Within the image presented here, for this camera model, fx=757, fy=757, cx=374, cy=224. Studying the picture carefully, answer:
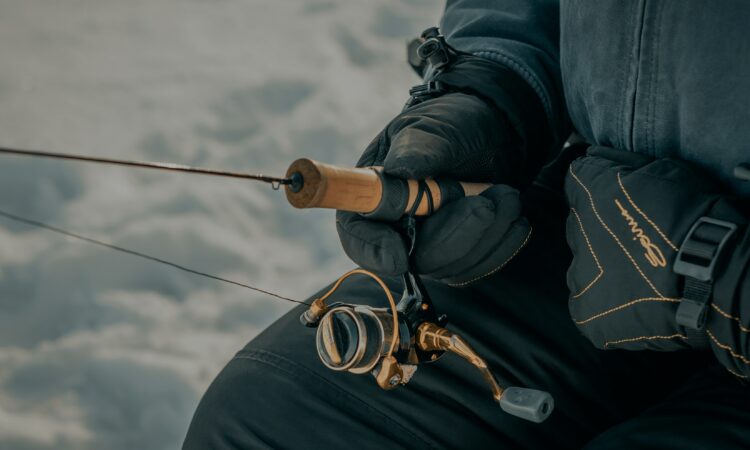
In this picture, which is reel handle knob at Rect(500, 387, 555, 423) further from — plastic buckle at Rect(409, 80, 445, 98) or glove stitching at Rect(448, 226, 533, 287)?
plastic buckle at Rect(409, 80, 445, 98)

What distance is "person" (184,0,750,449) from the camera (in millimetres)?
757

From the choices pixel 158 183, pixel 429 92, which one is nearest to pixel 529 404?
pixel 429 92

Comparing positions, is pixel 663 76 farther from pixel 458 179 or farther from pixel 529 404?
A: pixel 529 404

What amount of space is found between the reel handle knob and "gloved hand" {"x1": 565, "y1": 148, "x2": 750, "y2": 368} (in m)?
0.12

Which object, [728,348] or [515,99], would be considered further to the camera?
[515,99]

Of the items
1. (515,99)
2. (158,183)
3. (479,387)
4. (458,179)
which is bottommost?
(479,387)

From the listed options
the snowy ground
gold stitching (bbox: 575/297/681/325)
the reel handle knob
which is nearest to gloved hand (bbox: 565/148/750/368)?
gold stitching (bbox: 575/297/681/325)

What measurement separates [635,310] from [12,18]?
5.66 ft

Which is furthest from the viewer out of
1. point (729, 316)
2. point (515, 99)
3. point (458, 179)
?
point (515, 99)

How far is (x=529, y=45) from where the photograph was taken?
114 cm

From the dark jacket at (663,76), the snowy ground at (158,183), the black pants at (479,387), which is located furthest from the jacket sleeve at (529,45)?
the snowy ground at (158,183)

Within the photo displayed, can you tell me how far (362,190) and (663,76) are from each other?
0.34 m

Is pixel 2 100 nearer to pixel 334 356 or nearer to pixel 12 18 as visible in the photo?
pixel 12 18

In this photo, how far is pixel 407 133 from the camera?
92 cm
